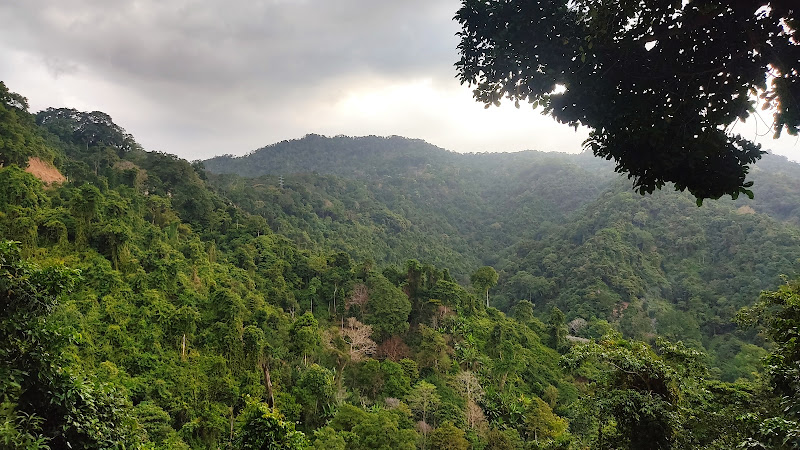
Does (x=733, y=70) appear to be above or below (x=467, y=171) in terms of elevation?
below

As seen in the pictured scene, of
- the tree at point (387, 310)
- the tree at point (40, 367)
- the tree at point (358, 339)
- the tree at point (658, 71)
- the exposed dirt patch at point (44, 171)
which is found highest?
the exposed dirt patch at point (44, 171)

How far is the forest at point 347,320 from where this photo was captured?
548 cm

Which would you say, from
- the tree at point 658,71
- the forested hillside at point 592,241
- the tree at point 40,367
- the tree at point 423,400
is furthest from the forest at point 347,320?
the tree at point 658,71

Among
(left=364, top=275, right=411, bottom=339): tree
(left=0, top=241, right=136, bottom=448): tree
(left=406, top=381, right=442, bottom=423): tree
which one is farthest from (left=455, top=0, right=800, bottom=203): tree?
(left=364, top=275, right=411, bottom=339): tree

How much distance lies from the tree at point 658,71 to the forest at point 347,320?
1.77 m

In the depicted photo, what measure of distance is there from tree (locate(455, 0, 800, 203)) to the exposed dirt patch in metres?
27.3

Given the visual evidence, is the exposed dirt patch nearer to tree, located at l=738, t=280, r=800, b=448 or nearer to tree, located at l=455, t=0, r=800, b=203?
tree, located at l=455, t=0, r=800, b=203

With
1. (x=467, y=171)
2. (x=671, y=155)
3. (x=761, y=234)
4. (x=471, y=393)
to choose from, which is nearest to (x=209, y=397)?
(x=471, y=393)

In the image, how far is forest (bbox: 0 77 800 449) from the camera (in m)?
5.48

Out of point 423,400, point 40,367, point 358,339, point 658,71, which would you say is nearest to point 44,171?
point 358,339

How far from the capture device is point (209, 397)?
15.5 m

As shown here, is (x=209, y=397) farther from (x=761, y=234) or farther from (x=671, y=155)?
(x=761, y=234)

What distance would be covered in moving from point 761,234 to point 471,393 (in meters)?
44.3

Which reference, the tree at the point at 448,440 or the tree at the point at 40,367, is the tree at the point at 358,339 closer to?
the tree at the point at 448,440
